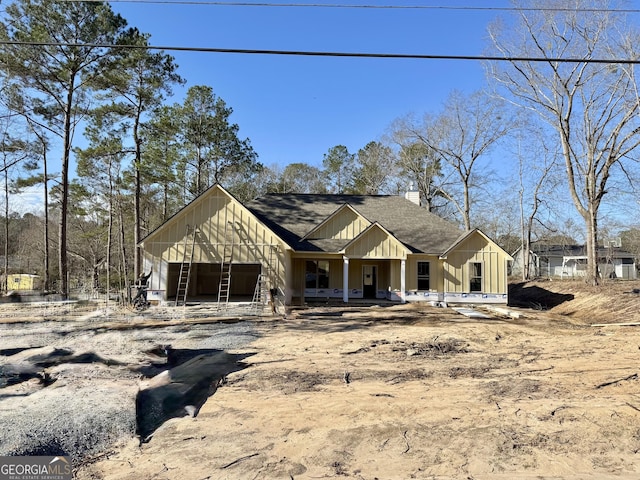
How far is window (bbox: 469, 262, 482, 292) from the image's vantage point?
66.2ft

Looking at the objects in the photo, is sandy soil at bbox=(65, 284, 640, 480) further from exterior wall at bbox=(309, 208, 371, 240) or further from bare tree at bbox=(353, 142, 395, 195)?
bare tree at bbox=(353, 142, 395, 195)

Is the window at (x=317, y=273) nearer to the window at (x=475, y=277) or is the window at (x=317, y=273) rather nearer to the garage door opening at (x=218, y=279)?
the garage door opening at (x=218, y=279)

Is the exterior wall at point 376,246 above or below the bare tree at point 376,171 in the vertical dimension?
below

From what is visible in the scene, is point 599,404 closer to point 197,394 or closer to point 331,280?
point 197,394

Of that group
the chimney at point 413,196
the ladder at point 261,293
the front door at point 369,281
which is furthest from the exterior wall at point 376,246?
the chimney at point 413,196

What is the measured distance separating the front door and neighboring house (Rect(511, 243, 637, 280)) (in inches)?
1394

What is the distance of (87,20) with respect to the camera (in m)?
21.6

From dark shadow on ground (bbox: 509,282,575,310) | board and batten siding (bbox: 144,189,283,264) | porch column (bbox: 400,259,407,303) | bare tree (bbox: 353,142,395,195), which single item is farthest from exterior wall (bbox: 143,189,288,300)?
bare tree (bbox: 353,142,395,195)

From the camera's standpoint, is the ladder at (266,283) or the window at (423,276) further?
the window at (423,276)

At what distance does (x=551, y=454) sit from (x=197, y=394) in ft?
15.7

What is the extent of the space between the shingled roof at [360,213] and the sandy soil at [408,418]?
11237 millimetres

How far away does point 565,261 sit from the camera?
51.8 m

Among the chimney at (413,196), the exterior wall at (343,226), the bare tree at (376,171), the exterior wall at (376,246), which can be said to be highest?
the bare tree at (376,171)

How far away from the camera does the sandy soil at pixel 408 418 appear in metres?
3.97
